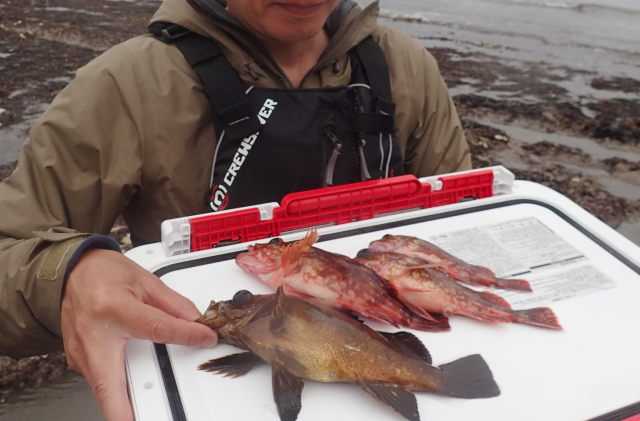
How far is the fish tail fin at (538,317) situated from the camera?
152cm

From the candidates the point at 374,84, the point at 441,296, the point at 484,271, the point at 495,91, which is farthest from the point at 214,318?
the point at 495,91

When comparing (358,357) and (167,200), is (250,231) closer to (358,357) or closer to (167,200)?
(167,200)

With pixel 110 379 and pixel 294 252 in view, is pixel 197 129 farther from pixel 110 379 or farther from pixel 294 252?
pixel 110 379

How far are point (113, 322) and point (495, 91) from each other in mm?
7005

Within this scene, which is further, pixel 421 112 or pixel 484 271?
pixel 421 112

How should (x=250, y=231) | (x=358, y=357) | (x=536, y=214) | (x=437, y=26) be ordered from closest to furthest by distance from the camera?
1. (x=358, y=357)
2. (x=250, y=231)
3. (x=536, y=214)
4. (x=437, y=26)

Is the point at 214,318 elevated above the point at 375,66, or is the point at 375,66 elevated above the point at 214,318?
the point at 375,66

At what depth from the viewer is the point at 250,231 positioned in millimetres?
1845

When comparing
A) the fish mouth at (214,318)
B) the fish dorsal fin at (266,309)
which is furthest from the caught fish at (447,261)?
the fish mouth at (214,318)

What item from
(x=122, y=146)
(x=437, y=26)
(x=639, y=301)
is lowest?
(x=437, y=26)

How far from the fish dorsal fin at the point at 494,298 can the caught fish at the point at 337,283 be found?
0.53 feet

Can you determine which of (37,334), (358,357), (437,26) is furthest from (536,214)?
(437,26)

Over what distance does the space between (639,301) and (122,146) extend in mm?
1788

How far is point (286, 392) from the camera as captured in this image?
1235 millimetres
